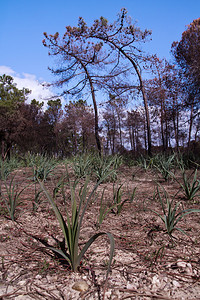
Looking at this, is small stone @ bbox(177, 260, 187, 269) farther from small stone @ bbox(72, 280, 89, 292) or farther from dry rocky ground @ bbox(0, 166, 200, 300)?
small stone @ bbox(72, 280, 89, 292)

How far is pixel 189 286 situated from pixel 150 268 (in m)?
0.25

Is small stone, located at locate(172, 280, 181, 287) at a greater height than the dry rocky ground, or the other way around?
the dry rocky ground

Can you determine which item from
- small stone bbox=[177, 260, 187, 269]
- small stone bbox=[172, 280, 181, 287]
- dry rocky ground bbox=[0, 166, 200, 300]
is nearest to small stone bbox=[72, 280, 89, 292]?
dry rocky ground bbox=[0, 166, 200, 300]

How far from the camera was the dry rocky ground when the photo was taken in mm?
1223

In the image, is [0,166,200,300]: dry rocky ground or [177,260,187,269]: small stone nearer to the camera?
[0,166,200,300]: dry rocky ground

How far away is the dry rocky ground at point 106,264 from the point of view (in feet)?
4.01

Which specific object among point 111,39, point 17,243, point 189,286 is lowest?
point 189,286

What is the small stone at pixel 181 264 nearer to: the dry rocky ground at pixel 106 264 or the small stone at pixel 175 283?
the dry rocky ground at pixel 106 264

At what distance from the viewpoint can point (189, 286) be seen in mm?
1265

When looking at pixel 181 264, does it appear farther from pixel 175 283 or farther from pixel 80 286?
pixel 80 286

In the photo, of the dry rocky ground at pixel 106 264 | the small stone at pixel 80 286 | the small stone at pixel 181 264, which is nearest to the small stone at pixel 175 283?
the dry rocky ground at pixel 106 264

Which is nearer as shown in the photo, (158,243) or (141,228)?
(158,243)

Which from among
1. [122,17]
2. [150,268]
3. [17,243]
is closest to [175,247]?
[150,268]

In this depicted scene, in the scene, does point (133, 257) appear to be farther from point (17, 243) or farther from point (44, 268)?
point (17, 243)
